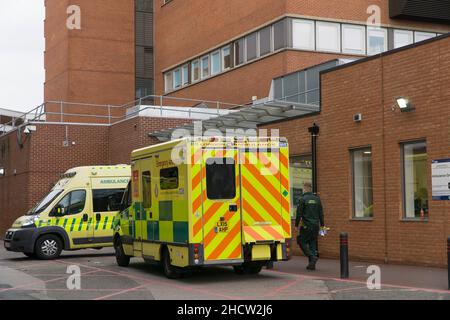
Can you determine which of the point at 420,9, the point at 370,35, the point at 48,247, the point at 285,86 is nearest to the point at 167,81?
the point at 370,35

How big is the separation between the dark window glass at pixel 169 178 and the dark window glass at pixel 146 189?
75cm

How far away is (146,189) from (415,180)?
5.95m

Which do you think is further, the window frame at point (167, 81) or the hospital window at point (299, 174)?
the window frame at point (167, 81)

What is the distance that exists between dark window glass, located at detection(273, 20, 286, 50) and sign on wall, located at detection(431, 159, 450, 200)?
1925 cm

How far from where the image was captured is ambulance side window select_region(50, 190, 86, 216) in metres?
19.7

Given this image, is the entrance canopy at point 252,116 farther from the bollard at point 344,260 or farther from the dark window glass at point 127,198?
the bollard at point 344,260

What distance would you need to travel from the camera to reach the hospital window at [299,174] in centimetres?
1861

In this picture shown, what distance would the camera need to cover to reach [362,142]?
1650 centimetres

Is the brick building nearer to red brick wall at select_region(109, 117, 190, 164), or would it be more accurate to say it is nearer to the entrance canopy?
red brick wall at select_region(109, 117, 190, 164)

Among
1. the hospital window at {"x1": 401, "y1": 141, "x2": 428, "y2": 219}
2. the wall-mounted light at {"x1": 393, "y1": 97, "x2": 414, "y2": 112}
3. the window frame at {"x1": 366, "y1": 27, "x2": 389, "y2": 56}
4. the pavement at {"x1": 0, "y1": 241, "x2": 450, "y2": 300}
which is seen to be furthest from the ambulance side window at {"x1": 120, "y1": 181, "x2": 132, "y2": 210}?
the window frame at {"x1": 366, "y1": 27, "x2": 389, "y2": 56}

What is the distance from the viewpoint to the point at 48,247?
19.4 metres

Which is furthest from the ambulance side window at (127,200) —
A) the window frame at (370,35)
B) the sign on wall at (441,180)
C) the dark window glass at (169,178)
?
the window frame at (370,35)
